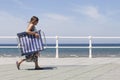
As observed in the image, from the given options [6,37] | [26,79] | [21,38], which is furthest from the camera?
[6,37]

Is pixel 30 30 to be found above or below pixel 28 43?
above

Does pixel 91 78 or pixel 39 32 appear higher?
pixel 39 32

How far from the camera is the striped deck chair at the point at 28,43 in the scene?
44.7ft

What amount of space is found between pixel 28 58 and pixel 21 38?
780 mm

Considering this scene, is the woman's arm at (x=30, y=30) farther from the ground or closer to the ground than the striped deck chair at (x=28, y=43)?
farther from the ground

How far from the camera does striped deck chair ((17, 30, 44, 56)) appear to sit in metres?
13.6

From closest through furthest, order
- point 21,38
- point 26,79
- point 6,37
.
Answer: point 26,79 < point 21,38 < point 6,37

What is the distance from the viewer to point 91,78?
36.1 feet

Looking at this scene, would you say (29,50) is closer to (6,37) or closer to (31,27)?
(31,27)

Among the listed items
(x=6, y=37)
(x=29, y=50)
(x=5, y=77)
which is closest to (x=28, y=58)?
(x=29, y=50)

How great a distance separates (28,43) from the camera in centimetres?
1373

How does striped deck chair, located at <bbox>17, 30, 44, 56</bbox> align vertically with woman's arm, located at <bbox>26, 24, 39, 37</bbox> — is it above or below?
below

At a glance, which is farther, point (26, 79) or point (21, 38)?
point (21, 38)

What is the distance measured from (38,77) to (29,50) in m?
2.49
